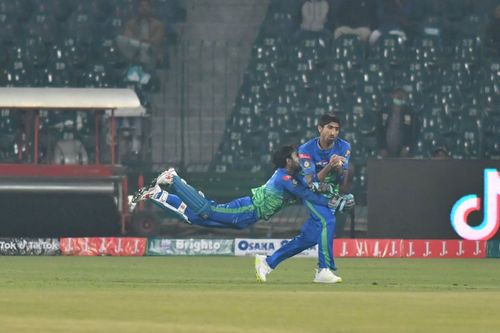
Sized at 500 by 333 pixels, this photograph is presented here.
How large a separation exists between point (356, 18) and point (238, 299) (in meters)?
17.2

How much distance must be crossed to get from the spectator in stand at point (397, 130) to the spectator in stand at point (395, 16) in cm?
218

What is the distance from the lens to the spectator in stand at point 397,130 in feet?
84.2

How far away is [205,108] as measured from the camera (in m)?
26.8

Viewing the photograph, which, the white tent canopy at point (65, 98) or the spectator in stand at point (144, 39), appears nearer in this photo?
the white tent canopy at point (65, 98)

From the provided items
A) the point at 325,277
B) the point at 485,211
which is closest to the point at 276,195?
the point at 325,277

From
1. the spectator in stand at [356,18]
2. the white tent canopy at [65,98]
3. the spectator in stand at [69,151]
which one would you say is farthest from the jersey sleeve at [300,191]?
the spectator in stand at [356,18]

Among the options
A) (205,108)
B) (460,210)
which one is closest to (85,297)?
(460,210)

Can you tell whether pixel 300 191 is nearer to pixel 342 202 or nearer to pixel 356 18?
pixel 342 202

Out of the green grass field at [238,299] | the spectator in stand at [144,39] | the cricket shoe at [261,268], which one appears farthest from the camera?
the spectator in stand at [144,39]

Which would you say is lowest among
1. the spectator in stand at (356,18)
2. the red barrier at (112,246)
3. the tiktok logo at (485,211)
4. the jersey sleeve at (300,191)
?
the red barrier at (112,246)

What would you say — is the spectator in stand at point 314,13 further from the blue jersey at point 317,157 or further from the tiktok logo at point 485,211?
the blue jersey at point 317,157

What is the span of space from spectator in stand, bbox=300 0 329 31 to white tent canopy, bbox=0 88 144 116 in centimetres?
521

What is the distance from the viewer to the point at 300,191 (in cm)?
1362

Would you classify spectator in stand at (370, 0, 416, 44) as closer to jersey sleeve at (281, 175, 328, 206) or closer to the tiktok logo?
the tiktok logo
